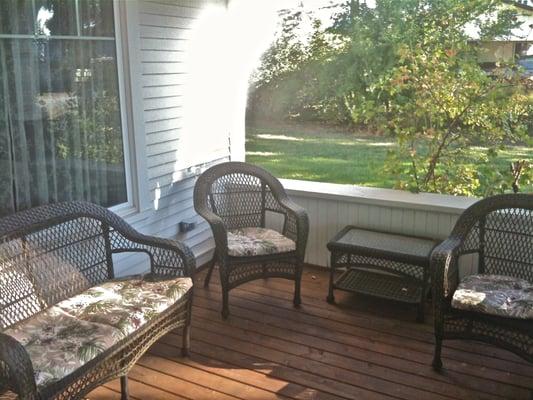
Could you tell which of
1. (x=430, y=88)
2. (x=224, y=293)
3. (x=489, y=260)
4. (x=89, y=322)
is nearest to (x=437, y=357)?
(x=489, y=260)

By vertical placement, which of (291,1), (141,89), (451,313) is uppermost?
(291,1)

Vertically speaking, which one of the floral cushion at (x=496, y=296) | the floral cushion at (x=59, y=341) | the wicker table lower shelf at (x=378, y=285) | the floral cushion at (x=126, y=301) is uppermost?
the floral cushion at (x=126, y=301)

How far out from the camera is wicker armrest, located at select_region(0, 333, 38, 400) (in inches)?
73.0

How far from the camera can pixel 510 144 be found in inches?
155

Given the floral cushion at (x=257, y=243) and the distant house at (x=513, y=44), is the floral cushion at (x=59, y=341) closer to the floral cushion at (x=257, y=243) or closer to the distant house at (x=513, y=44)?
the floral cushion at (x=257, y=243)

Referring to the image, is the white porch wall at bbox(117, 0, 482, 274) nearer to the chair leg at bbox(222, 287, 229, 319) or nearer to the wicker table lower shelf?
the wicker table lower shelf

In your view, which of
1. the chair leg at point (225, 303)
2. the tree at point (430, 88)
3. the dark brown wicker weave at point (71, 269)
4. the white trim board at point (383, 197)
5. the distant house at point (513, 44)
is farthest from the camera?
the tree at point (430, 88)

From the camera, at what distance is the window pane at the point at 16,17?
2531 millimetres

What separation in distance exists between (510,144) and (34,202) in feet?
10.1

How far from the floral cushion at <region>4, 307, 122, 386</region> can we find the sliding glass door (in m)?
0.61

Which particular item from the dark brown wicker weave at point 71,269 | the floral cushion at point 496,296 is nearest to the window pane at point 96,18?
the dark brown wicker weave at point 71,269

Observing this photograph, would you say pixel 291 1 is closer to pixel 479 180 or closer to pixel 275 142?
pixel 275 142

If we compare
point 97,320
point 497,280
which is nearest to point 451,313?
point 497,280

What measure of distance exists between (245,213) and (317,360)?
53.6 inches
